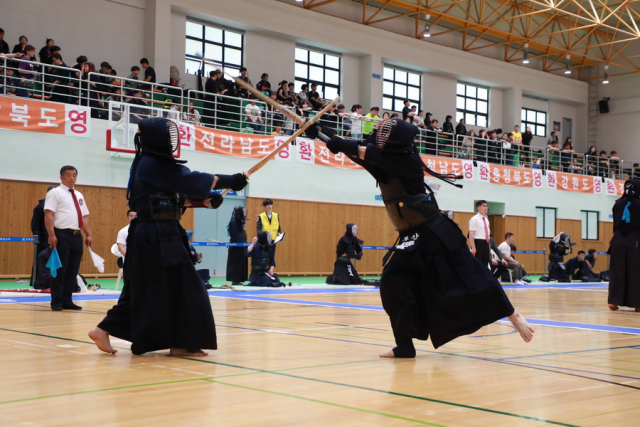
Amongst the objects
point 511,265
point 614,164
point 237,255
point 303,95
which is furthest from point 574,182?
point 237,255

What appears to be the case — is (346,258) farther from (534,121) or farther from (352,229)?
(534,121)

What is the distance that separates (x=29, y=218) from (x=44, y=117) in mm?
2375

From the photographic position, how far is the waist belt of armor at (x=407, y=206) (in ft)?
17.5

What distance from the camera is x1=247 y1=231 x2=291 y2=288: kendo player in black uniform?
15.9 m

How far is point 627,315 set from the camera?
9.79m

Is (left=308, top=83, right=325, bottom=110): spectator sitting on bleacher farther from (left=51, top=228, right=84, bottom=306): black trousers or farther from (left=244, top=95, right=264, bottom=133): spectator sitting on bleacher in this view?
(left=51, top=228, right=84, bottom=306): black trousers

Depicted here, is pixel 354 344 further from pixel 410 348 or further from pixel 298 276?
pixel 298 276

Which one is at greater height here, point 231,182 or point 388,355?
point 231,182

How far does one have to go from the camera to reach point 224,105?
19672mm

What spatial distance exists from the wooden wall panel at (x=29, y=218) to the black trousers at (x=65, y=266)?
26.3 feet

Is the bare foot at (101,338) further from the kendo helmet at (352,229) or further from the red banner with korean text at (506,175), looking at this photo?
the red banner with korean text at (506,175)

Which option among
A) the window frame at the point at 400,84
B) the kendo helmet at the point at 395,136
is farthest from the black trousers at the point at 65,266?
the window frame at the point at 400,84

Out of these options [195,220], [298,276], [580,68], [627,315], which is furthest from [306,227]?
[580,68]

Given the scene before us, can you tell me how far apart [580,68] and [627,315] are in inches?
1111
